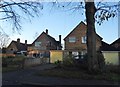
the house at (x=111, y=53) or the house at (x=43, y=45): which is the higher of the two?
the house at (x=43, y=45)

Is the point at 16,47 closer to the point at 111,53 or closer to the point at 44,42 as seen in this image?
the point at 44,42

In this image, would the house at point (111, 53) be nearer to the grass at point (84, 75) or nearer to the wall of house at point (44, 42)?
the wall of house at point (44, 42)

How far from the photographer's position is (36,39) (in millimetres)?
89938

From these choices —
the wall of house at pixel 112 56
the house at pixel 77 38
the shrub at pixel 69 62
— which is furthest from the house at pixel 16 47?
the shrub at pixel 69 62

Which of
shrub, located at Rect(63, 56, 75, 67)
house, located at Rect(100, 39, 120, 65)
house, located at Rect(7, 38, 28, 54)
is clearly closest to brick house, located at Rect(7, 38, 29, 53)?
house, located at Rect(7, 38, 28, 54)

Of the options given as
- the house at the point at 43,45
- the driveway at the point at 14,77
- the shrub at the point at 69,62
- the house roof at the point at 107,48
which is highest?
the house at the point at 43,45

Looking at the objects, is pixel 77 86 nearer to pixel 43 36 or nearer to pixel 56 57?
pixel 56 57

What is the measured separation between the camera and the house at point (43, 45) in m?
86.0

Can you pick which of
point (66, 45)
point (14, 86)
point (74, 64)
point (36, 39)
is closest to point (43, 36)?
point (36, 39)

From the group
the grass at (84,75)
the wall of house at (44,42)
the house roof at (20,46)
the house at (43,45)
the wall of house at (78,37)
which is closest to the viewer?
the grass at (84,75)

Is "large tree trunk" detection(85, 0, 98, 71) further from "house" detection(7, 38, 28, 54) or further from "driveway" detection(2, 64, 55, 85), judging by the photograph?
"house" detection(7, 38, 28, 54)

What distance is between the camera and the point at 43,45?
288 ft

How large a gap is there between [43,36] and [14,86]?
71177 millimetres

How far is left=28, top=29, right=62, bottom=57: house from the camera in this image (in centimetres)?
8600
